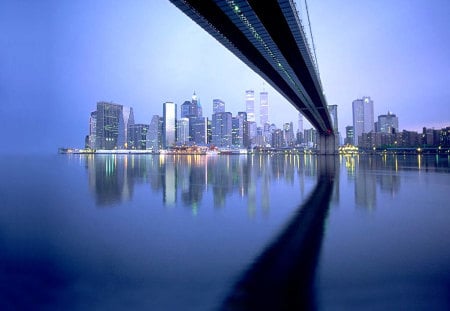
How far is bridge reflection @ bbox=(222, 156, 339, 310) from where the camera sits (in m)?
4.60

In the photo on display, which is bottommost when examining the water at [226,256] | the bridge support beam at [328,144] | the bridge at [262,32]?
the water at [226,256]

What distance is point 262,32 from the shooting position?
2222 centimetres

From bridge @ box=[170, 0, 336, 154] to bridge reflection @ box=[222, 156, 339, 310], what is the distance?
14.4 metres

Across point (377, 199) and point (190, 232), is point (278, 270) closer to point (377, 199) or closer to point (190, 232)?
point (190, 232)

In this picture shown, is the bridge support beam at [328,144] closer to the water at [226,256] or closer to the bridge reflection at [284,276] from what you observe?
the water at [226,256]

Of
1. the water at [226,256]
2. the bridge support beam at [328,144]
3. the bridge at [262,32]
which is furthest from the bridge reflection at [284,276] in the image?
the bridge support beam at [328,144]

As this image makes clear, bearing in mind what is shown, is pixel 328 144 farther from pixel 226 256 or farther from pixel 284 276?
pixel 284 276

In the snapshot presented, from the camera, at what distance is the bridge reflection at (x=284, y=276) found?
15.1 ft

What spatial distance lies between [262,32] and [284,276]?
2038 centimetres

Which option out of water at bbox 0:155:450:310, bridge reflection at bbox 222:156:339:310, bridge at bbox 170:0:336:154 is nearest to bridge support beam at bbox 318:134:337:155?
bridge at bbox 170:0:336:154

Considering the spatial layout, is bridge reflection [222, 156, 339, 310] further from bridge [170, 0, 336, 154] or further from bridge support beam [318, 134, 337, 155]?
bridge support beam [318, 134, 337, 155]

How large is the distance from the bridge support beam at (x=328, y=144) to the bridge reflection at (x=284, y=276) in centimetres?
9631

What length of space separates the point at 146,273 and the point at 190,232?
2970mm

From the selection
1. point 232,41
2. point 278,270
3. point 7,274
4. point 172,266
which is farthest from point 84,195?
point 232,41
